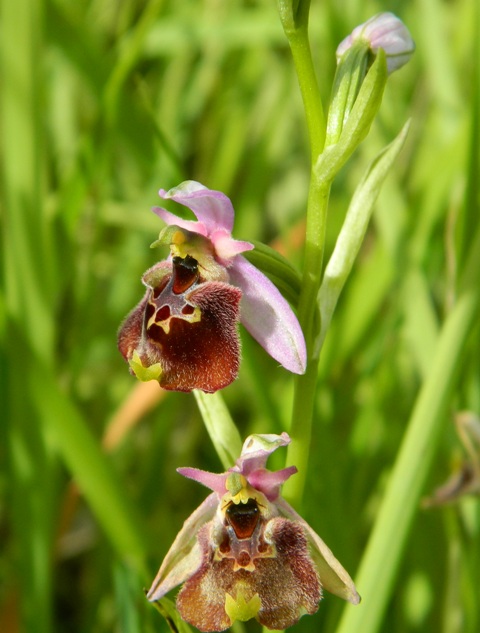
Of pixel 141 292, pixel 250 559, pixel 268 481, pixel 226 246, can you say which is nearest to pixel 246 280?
pixel 226 246

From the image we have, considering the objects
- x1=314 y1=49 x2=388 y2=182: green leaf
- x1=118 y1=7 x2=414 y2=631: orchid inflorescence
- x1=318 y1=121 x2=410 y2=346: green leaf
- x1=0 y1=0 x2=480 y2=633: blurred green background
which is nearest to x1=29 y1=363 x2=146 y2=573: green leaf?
x1=0 y1=0 x2=480 y2=633: blurred green background

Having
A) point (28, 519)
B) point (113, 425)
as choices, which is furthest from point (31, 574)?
point (113, 425)

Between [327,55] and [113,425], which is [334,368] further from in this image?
[327,55]

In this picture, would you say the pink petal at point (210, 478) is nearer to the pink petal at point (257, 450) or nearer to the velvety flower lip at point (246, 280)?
the pink petal at point (257, 450)

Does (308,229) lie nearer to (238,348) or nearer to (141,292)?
(238,348)

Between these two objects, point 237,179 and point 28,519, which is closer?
point 28,519

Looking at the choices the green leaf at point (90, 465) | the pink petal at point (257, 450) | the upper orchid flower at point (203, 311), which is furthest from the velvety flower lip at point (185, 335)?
the green leaf at point (90, 465)

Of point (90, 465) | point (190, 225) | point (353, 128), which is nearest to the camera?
point (353, 128)
